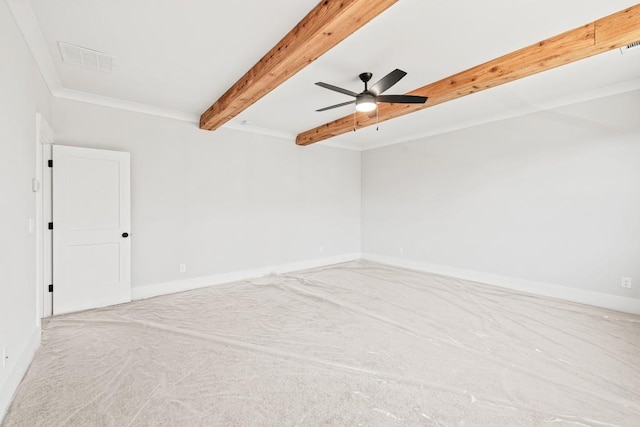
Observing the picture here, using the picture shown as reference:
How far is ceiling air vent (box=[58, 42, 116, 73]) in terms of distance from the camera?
2594 millimetres

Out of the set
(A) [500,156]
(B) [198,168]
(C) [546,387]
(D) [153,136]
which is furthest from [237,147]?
Answer: (C) [546,387]

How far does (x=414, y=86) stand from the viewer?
11.5 ft

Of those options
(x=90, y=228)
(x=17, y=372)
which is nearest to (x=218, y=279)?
(x=90, y=228)

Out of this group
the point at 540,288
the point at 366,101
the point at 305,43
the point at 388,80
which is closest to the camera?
the point at 305,43

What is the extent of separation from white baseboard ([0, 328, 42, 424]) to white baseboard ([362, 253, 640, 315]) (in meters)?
5.42

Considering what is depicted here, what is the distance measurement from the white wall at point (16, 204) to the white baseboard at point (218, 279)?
1475mm

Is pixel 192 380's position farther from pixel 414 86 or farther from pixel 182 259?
pixel 414 86

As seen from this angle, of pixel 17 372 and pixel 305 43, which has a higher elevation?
pixel 305 43

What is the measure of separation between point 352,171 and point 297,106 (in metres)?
2.88

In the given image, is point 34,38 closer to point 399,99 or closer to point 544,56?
point 399,99

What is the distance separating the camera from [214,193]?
470 cm

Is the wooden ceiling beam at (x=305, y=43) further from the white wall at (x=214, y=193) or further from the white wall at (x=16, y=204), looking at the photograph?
the white wall at (x=16, y=204)

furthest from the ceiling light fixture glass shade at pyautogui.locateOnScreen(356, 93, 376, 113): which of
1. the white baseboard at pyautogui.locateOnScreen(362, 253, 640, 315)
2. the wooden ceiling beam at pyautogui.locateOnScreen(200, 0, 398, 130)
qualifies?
the white baseboard at pyautogui.locateOnScreen(362, 253, 640, 315)

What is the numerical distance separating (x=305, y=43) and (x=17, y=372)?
3159 mm
